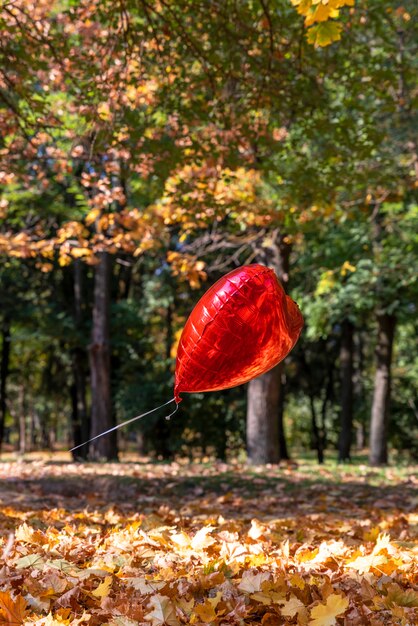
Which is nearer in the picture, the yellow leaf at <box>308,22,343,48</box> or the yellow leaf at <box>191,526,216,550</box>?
the yellow leaf at <box>191,526,216,550</box>

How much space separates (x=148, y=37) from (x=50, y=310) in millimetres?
12333

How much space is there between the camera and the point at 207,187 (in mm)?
7672

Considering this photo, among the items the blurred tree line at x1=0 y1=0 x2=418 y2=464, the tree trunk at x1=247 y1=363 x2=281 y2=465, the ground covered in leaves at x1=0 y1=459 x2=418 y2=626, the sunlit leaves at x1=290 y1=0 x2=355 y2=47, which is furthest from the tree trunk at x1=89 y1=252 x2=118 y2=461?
the sunlit leaves at x1=290 y1=0 x2=355 y2=47

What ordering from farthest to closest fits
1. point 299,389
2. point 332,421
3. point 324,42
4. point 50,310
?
1. point 332,421
2. point 299,389
3. point 50,310
4. point 324,42

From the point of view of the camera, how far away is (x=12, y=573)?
9.50ft

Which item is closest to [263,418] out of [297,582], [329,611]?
[297,582]

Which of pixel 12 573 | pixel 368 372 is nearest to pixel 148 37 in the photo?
pixel 12 573

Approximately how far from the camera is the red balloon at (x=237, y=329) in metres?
3.04

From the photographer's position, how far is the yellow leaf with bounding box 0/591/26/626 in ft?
7.90

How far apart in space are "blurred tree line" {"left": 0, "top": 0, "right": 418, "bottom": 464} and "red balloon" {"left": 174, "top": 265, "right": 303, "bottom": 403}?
157 cm

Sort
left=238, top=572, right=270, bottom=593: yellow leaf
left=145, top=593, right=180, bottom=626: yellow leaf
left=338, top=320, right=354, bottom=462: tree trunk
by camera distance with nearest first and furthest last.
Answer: left=145, top=593, right=180, bottom=626: yellow leaf
left=238, top=572, right=270, bottom=593: yellow leaf
left=338, top=320, right=354, bottom=462: tree trunk

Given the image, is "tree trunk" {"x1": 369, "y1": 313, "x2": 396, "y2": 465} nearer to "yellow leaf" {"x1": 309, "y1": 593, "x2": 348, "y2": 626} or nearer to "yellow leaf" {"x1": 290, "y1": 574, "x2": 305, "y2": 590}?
"yellow leaf" {"x1": 290, "y1": 574, "x2": 305, "y2": 590}

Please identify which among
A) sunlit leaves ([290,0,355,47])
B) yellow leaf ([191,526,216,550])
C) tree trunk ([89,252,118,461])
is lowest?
yellow leaf ([191,526,216,550])

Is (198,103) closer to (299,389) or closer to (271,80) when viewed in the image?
(271,80)
